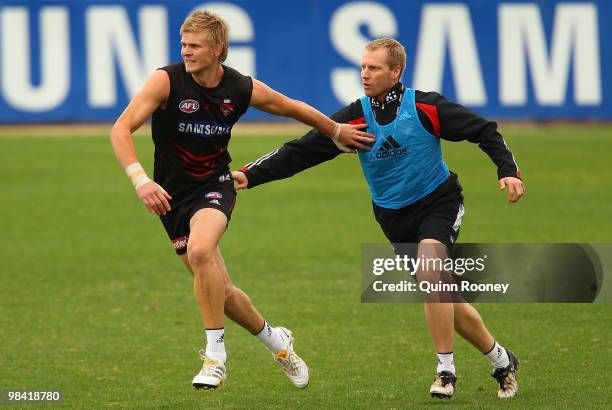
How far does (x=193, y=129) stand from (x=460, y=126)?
1.69 meters

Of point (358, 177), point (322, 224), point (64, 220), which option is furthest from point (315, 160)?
point (358, 177)

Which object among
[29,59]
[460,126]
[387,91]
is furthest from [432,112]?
[29,59]

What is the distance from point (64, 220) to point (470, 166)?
8.29 m

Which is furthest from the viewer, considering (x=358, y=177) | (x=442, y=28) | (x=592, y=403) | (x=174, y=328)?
(x=442, y=28)

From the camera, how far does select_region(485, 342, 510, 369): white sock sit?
791cm

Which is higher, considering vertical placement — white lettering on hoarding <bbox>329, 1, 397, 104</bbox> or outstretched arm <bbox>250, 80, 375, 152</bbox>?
white lettering on hoarding <bbox>329, 1, 397, 104</bbox>

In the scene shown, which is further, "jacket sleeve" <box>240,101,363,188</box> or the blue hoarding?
the blue hoarding

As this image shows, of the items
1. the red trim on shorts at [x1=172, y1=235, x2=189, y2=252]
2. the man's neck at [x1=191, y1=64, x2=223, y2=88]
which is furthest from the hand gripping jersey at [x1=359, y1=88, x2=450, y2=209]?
the red trim on shorts at [x1=172, y1=235, x2=189, y2=252]

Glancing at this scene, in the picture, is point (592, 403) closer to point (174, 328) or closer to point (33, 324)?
point (174, 328)

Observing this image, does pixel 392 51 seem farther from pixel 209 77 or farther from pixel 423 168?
pixel 209 77

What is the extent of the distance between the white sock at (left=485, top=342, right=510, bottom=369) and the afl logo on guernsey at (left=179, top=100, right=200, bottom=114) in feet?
8.16

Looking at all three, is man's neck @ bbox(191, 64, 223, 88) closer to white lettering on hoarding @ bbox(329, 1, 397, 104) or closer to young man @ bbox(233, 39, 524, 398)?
young man @ bbox(233, 39, 524, 398)

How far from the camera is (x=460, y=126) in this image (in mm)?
7699

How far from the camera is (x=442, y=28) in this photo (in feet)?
87.1
